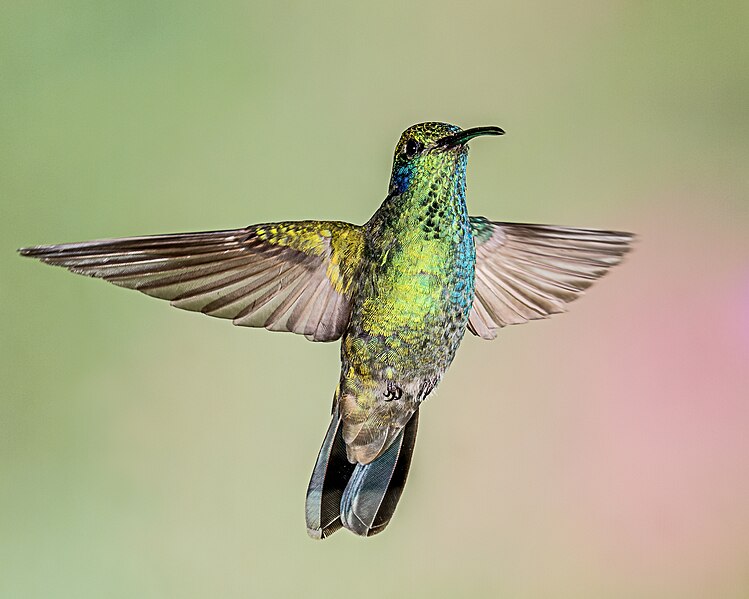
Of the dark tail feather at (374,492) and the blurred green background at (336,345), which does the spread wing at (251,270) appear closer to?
the dark tail feather at (374,492)

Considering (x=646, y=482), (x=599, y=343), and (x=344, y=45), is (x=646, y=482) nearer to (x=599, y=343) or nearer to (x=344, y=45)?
(x=599, y=343)

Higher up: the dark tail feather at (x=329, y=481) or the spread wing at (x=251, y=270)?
the spread wing at (x=251, y=270)

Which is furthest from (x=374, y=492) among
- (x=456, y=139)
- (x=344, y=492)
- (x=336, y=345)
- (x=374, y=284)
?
(x=336, y=345)

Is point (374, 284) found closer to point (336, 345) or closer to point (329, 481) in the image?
point (329, 481)

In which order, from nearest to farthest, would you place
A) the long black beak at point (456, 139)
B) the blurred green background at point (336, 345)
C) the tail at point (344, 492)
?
the long black beak at point (456, 139) < the tail at point (344, 492) < the blurred green background at point (336, 345)

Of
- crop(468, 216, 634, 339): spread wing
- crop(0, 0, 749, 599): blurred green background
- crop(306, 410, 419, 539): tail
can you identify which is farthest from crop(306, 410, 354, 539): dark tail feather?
crop(0, 0, 749, 599): blurred green background

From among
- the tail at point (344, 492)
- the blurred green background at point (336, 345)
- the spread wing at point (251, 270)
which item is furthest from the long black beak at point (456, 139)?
the blurred green background at point (336, 345)

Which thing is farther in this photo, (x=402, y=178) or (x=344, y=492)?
(x=344, y=492)
